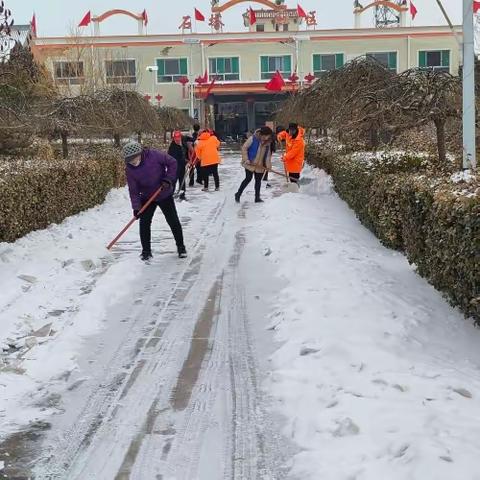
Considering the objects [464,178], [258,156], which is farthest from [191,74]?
[464,178]

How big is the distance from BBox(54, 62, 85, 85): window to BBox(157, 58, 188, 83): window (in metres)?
8.74

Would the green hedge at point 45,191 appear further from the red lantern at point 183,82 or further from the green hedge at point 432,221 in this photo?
the red lantern at point 183,82

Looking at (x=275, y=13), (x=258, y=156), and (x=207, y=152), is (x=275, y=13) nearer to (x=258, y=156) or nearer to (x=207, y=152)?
(x=207, y=152)

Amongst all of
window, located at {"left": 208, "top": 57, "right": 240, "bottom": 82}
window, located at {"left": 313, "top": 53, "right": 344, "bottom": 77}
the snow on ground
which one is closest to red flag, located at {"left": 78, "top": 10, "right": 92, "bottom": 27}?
window, located at {"left": 208, "top": 57, "right": 240, "bottom": 82}

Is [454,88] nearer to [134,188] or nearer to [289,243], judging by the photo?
[289,243]

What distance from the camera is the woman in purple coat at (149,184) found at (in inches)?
304

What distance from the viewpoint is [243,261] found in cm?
758

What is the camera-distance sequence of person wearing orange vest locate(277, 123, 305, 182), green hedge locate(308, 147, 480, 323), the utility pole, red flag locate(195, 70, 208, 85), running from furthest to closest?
1. red flag locate(195, 70, 208, 85)
2. person wearing orange vest locate(277, 123, 305, 182)
3. the utility pole
4. green hedge locate(308, 147, 480, 323)

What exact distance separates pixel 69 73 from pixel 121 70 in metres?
5.17

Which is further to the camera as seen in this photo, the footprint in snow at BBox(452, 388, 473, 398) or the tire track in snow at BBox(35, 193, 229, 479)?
the footprint in snow at BBox(452, 388, 473, 398)

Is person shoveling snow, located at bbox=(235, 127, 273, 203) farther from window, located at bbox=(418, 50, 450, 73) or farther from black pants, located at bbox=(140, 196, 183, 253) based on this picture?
window, located at bbox=(418, 50, 450, 73)

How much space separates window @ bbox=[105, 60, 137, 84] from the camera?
33.2 metres

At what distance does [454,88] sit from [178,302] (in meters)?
5.07

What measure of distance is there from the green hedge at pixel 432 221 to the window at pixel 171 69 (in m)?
35.1
